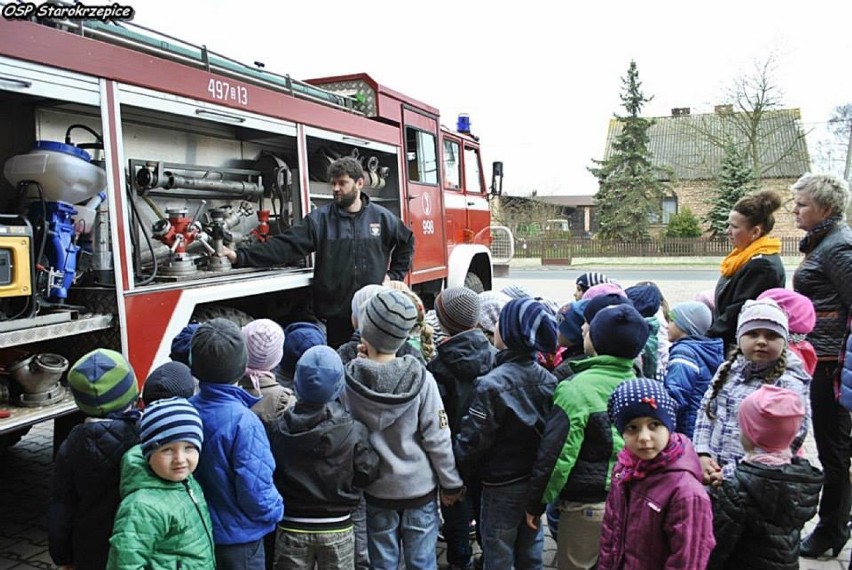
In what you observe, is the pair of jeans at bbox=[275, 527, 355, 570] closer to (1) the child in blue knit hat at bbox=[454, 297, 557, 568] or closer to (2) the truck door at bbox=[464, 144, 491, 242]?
(1) the child in blue knit hat at bbox=[454, 297, 557, 568]

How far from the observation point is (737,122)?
101 feet

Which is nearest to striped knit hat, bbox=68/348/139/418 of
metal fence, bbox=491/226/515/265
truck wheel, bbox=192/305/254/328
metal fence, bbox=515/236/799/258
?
truck wheel, bbox=192/305/254/328

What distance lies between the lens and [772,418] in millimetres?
2170

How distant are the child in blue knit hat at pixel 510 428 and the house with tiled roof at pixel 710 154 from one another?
3188 cm

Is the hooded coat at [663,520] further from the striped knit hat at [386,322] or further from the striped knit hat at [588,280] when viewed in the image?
the striped knit hat at [588,280]

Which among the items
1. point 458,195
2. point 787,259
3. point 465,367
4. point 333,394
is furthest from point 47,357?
point 787,259

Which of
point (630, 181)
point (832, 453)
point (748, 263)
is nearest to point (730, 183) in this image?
point (630, 181)

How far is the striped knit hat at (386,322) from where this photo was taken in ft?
8.56

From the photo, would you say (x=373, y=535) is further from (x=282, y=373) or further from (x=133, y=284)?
(x=133, y=284)

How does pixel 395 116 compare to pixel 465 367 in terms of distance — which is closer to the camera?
pixel 465 367

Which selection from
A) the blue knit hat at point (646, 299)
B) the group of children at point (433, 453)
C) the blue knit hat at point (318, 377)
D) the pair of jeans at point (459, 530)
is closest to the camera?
the group of children at point (433, 453)

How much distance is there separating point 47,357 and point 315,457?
5.21 feet

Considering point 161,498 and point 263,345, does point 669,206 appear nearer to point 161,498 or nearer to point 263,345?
point 263,345

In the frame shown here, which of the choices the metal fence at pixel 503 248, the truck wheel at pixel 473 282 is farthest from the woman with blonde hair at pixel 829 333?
the metal fence at pixel 503 248
